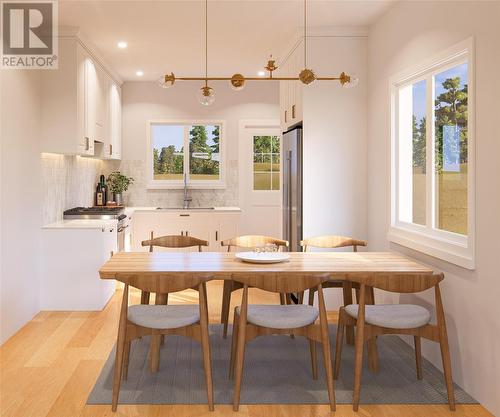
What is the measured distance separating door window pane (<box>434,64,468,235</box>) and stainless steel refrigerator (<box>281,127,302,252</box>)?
161 centimetres

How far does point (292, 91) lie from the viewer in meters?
5.66

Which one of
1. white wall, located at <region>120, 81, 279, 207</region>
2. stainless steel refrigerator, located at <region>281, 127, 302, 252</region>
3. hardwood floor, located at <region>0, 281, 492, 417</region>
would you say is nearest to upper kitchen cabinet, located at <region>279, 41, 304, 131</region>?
stainless steel refrigerator, located at <region>281, 127, 302, 252</region>

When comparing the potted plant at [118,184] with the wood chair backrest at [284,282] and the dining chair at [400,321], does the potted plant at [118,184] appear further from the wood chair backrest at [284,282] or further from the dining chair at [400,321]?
the dining chair at [400,321]

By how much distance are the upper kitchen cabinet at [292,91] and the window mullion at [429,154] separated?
1537mm

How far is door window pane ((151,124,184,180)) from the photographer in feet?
26.3

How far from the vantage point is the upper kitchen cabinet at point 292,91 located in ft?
17.3

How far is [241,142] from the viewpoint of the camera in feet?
26.2

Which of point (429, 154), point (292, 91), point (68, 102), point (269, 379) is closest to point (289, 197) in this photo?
point (292, 91)

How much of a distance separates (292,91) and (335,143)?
848 millimetres

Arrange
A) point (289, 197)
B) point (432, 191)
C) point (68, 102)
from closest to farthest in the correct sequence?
point (432, 191)
point (68, 102)
point (289, 197)

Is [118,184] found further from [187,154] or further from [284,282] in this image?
[284,282]

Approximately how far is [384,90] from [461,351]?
90.7 inches

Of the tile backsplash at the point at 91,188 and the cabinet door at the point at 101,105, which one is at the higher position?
the cabinet door at the point at 101,105

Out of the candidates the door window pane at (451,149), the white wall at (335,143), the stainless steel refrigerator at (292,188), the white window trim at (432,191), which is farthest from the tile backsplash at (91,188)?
the door window pane at (451,149)
